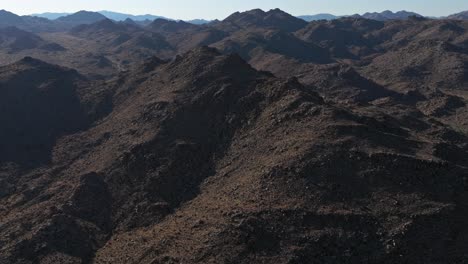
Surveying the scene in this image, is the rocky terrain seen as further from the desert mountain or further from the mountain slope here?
the desert mountain

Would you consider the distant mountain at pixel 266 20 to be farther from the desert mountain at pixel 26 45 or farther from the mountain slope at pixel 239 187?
the mountain slope at pixel 239 187

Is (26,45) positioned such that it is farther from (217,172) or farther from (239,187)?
(239,187)

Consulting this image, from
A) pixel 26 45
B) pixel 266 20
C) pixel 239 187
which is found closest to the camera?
pixel 239 187

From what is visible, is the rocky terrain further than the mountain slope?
Yes

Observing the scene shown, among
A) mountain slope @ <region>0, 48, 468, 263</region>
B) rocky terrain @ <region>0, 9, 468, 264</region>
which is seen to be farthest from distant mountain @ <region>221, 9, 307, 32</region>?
mountain slope @ <region>0, 48, 468, 263</region>


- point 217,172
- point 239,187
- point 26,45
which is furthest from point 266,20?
point 239,187

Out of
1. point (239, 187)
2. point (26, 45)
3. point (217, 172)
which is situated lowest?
point (217, 172)

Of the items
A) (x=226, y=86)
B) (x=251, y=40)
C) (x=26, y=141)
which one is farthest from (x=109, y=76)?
(x=226, y=86)

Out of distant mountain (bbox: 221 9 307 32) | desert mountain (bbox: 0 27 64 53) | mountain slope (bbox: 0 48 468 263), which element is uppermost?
distant mountain (bbox: 221 9 307 32)
